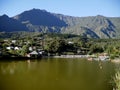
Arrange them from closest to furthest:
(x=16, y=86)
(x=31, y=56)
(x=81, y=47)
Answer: (x=16, y=86) < (x=31, y=56) < (x=81, y=47)

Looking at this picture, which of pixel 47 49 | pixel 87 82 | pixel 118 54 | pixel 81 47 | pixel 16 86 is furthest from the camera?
pixel 81 47

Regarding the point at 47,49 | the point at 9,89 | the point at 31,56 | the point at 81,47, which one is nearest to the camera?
the point at 9,89

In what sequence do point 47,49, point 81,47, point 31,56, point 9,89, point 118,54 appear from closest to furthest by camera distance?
1. point 9,89
2. point 118,54
3. point 31,56
4. point 47,49
5. point 81,47

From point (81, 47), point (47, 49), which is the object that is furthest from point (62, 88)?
point (81, 47)

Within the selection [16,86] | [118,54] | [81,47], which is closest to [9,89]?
[16,86]

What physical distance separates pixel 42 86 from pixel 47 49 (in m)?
58.9

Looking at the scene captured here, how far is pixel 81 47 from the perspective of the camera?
95.9 m

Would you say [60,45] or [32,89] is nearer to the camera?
[32,89]

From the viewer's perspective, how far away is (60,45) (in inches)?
3354

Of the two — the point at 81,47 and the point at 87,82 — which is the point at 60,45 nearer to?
the point at 81,47

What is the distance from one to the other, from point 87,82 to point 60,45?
193 feet

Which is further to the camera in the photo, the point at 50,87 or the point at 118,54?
the point at 118,54

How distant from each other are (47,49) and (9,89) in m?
61.0

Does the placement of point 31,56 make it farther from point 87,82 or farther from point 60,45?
point 87,82
